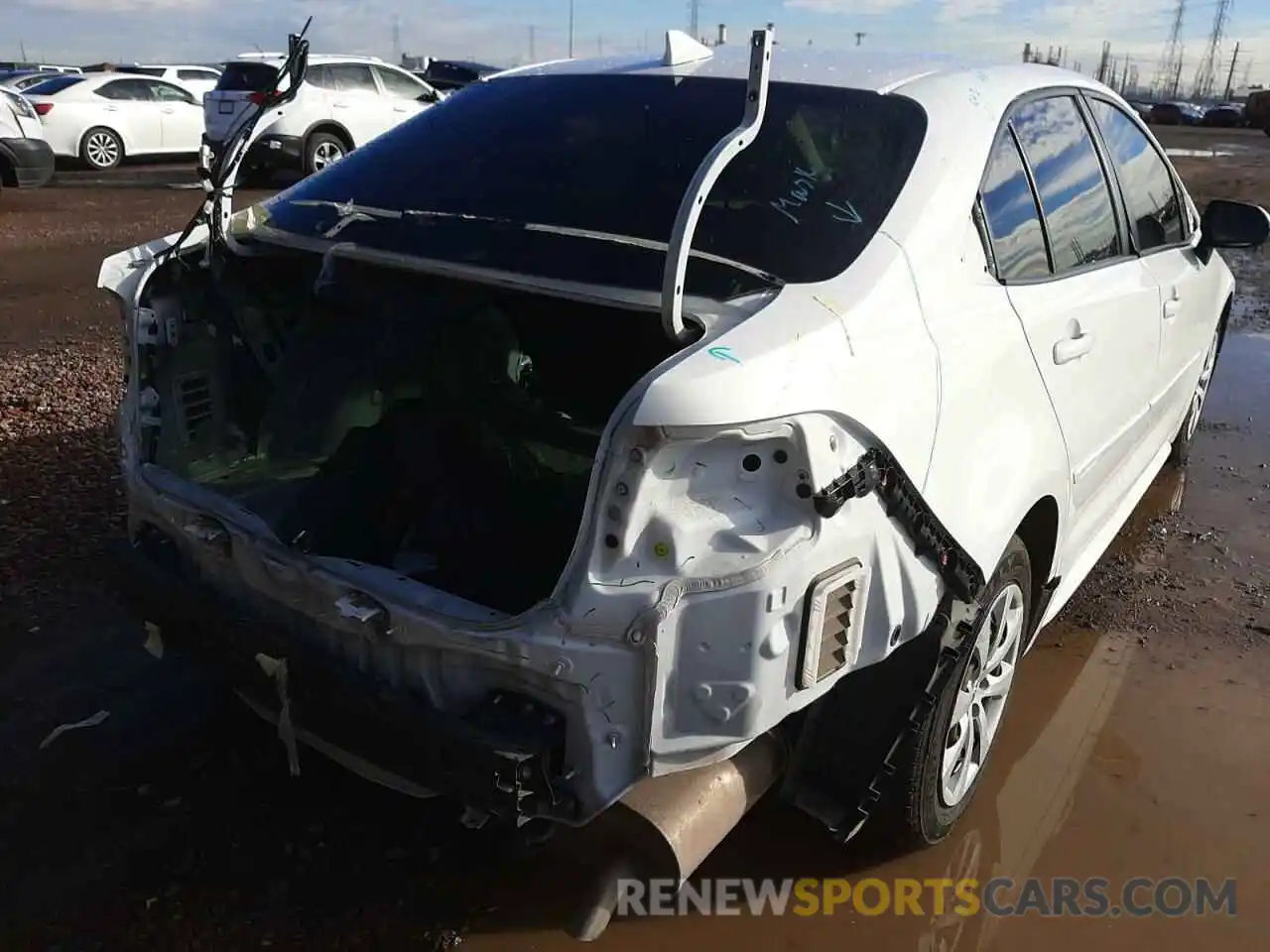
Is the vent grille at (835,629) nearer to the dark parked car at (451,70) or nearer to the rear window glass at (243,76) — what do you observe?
the rear window glass at (243,76)

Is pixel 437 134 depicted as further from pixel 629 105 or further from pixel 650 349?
pixel 650 349

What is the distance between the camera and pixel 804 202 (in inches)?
94.7

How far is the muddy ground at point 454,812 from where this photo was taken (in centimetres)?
244

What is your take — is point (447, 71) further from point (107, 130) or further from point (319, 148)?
point (319, 148)

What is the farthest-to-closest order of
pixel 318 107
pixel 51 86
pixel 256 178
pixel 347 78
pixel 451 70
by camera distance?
pixel 451 70 < pixel 51 86 < pixel 347 78 < pixel 256 178 < pixel 318 107

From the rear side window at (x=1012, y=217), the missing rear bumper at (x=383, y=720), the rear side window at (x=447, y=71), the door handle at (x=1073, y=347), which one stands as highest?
the rear side window at (x=447, y=71)

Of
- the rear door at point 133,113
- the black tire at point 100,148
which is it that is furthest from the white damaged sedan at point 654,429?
the rear door at point 133,113

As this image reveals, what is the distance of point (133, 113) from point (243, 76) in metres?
2.94

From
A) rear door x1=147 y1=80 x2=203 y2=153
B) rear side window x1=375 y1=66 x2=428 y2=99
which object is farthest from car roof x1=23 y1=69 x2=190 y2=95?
rear side window x1=375 y1=66 x2=428 y2=99

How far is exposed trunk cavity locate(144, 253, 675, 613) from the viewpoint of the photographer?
2406 millimetres

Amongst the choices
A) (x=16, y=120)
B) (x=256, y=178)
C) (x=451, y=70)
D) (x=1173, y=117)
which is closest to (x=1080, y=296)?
(x=16, y=120)

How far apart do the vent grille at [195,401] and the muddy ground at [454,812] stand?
443 mm

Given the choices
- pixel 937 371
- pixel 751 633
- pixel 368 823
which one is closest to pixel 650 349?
pixel 937 371

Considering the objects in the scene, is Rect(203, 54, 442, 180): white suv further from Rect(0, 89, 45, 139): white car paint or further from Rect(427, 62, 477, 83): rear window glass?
Rect(427, 62, 477, 83): rear window glass
